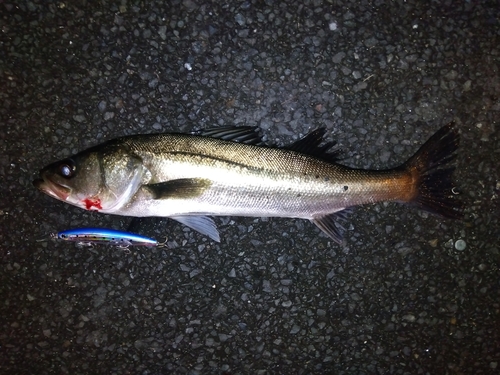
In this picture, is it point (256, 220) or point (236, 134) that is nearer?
point (236, 134)

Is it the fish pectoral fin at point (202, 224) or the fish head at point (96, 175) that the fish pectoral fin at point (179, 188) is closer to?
the fish head at point (96, 175)

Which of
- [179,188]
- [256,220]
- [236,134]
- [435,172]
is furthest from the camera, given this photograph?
[256,220]

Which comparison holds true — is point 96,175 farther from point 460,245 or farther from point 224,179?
point 460,245

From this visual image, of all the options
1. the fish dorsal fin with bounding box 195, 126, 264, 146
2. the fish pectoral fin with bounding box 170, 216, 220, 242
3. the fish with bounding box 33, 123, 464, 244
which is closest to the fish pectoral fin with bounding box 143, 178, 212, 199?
the fish with bounding box 33, 123, 464, 244

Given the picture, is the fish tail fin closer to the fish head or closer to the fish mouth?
the fish head

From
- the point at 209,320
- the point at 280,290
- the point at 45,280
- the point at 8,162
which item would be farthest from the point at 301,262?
the point at 8,162

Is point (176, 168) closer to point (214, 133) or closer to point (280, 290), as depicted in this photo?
point (214, 133)

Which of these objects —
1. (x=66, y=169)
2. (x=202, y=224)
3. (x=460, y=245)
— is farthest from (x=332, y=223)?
(x=66, y=169)
